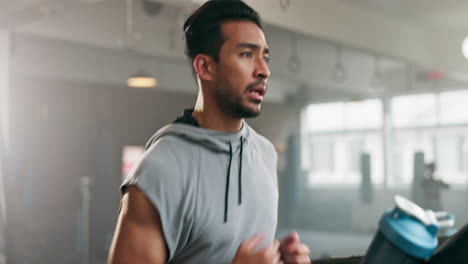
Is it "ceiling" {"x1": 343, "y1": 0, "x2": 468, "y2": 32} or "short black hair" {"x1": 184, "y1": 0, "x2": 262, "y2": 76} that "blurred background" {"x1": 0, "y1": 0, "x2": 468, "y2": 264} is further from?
"short black hair" {"x1": 184, "y1": 0, "x2": 262, "y2": 76}

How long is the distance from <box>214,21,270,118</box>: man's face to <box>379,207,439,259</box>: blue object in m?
0.49

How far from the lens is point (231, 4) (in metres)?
0.98

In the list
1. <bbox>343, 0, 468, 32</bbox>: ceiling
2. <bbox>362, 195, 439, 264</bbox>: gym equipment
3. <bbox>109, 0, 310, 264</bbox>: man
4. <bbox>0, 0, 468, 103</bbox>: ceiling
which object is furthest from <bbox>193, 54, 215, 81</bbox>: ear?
<bbox>343, 0, 468, 32</bbox>: ceiling

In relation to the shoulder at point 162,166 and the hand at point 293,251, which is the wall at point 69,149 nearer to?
the shoulder at point 162,166

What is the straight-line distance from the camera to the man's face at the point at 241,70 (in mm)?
936

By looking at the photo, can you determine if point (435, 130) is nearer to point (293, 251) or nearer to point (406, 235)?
point (293, 251)

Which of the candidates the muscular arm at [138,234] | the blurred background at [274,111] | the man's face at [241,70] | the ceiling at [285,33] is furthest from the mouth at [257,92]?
→ the ceiling at [285,33]

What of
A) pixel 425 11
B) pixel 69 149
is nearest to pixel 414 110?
→ pixel 425 11

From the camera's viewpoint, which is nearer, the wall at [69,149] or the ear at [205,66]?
the ear at [205,66]

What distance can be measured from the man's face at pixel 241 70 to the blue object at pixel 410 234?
0.49 meters

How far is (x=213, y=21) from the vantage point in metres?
0.97

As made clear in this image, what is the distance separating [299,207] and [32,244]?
5.91 meters

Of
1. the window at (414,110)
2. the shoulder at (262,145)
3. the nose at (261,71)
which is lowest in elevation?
the shoulder at (262,145)

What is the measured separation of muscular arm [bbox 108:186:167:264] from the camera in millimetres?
819
